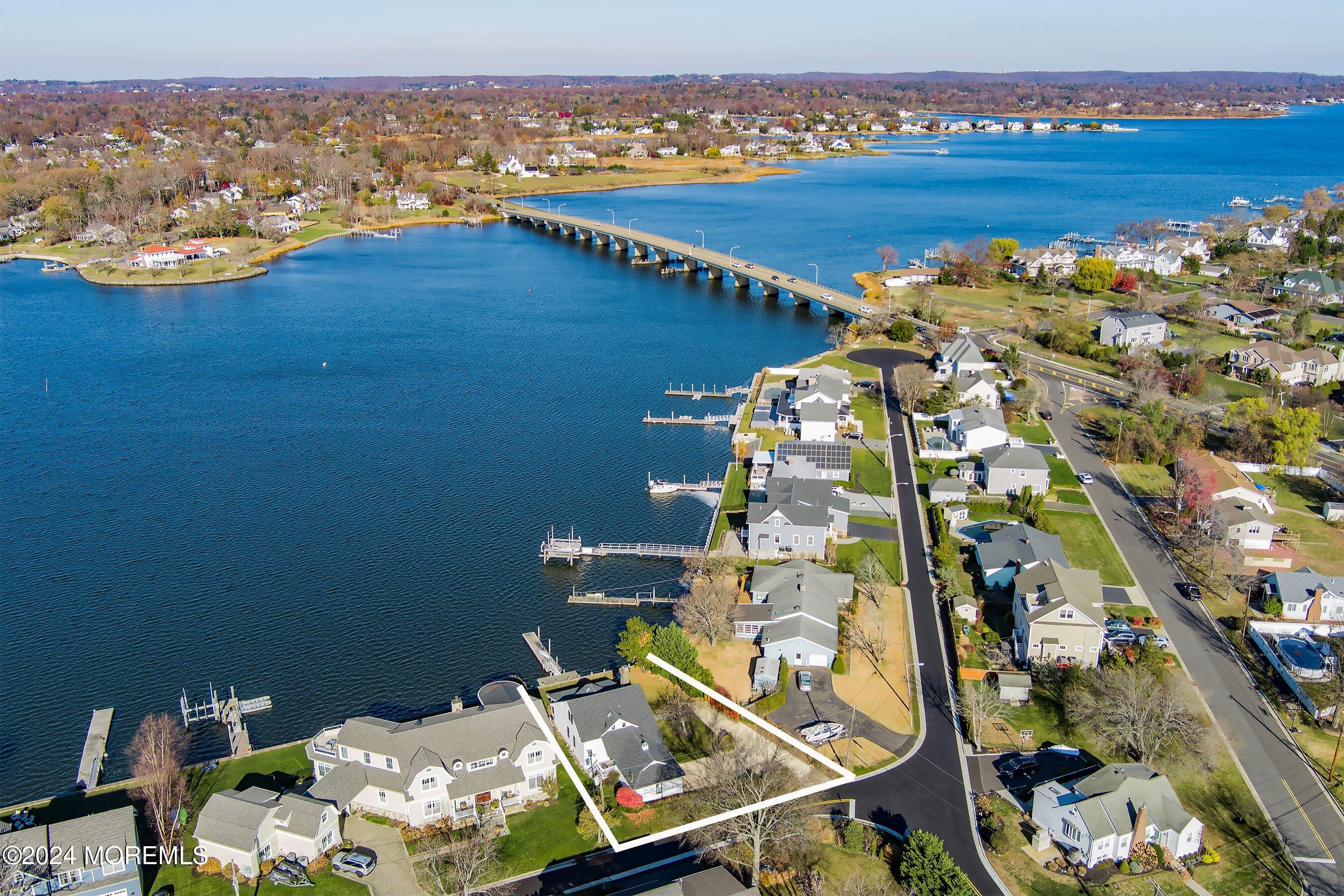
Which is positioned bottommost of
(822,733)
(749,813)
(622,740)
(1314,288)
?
(822,733)

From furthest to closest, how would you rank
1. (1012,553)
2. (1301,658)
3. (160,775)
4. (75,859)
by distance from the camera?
(1012,553) < (1301,658) < (160,775) < (75,859)

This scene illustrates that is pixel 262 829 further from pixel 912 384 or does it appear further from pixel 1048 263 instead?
pixel 1048 263

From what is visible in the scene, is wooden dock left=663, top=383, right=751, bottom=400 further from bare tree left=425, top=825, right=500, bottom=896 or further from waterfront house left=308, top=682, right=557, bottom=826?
bare tree left=425, top=825, right=500, bottom=896

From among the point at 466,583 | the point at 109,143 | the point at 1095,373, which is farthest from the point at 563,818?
the point at 109,143

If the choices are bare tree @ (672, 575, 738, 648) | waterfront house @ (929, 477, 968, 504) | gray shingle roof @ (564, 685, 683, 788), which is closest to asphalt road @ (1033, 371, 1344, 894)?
waterfront house @ (929, 477, 968, 504)

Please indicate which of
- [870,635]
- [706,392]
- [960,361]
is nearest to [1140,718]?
[870,635]

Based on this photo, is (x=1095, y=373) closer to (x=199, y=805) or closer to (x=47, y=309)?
(x=199, y=805)
